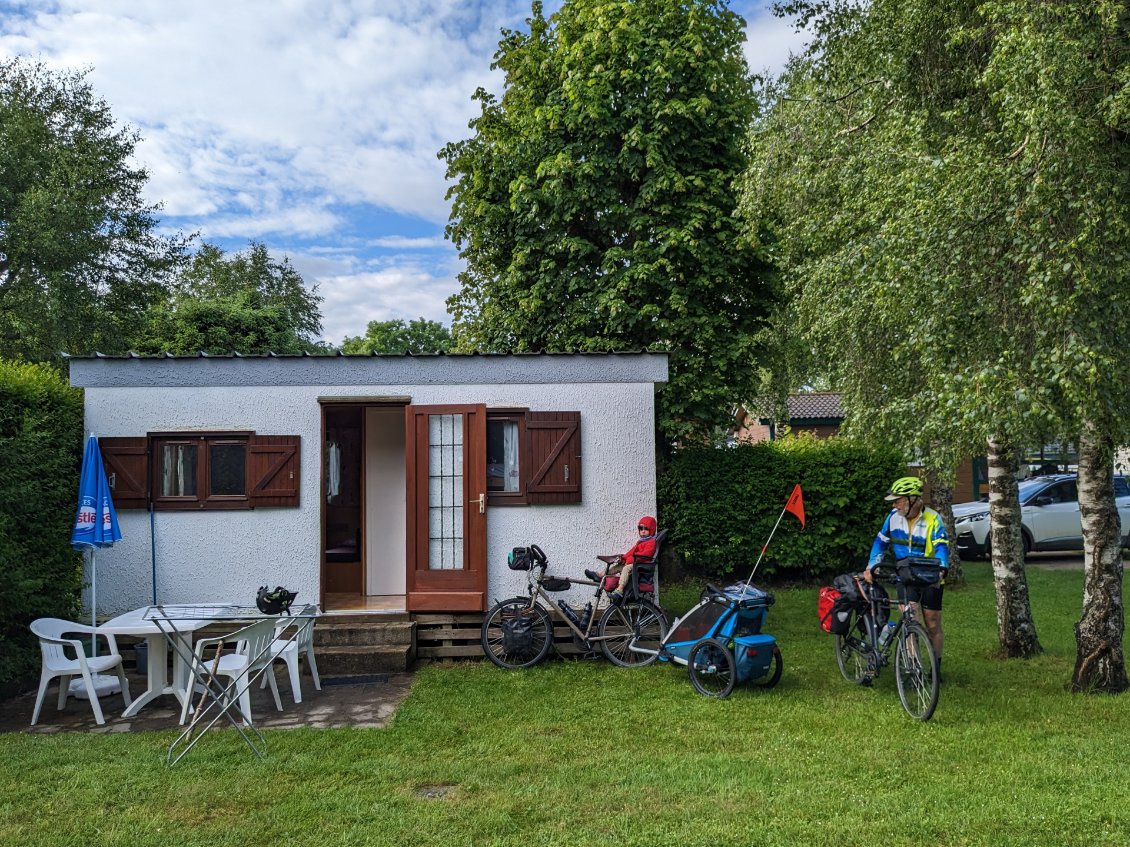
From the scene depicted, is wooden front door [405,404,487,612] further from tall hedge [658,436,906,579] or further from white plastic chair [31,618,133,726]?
tall hedge [658,436,906,579]

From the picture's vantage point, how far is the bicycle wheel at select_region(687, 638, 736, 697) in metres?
6.77

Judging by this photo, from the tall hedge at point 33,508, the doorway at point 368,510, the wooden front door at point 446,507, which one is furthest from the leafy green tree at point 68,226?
the wooden front door at point 446,507

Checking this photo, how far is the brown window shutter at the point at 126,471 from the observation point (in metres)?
8.34

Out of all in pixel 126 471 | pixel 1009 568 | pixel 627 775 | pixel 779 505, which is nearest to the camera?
pixel 627 775

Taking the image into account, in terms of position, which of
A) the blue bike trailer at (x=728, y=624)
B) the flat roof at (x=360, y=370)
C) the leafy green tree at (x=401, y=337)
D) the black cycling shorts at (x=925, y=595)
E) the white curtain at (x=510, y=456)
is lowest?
the blue bike trailer at (x=728, y=624)

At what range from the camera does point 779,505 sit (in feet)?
40.6

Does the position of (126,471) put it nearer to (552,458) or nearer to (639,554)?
(552,458)

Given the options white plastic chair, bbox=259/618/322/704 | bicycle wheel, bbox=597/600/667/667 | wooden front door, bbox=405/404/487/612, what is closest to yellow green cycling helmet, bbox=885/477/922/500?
bicycle wheel, bbox=597/600/667/667

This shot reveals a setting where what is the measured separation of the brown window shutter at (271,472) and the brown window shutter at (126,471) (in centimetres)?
101

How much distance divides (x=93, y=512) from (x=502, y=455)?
3.71 m

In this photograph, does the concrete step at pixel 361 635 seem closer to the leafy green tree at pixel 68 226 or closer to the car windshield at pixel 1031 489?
the car windshield at pixel 1031 489

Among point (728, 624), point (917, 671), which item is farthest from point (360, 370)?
point (917, 671)

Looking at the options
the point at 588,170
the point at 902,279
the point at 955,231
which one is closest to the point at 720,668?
the point at 902,279

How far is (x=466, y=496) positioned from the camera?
8.45m
